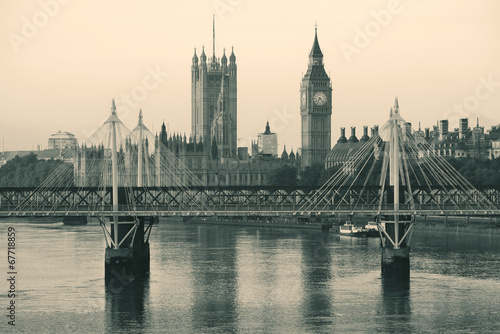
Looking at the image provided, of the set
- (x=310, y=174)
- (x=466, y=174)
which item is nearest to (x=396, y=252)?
(x=466, y=174)

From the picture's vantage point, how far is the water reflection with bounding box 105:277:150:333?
48.1 m

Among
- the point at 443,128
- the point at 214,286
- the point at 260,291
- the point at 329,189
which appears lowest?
Result: the point at 260,291

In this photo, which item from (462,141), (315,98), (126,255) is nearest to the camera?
(126,255)

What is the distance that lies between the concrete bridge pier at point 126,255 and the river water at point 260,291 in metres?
0.88

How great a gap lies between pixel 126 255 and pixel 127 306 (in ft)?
30.5

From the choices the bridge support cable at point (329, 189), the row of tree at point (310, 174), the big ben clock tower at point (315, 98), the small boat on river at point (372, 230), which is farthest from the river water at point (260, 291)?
the big ben clock tower at point (315, 98)

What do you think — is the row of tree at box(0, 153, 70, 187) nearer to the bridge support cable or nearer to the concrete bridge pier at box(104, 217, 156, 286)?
the bridge support cable

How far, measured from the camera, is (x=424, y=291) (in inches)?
2229

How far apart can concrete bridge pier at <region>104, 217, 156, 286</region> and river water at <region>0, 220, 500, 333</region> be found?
2.88 ft

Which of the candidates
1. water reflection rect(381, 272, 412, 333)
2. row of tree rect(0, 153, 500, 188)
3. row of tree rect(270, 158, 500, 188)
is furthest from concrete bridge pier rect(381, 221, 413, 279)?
row of tree rect(270, 158, 500, 188)

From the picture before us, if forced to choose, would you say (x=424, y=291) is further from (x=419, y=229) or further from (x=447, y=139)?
(x=447, y=139)

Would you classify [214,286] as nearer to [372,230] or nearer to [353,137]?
[372,230]

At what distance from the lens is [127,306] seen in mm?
52656

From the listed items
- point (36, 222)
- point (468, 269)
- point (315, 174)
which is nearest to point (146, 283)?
point (468, 269)
